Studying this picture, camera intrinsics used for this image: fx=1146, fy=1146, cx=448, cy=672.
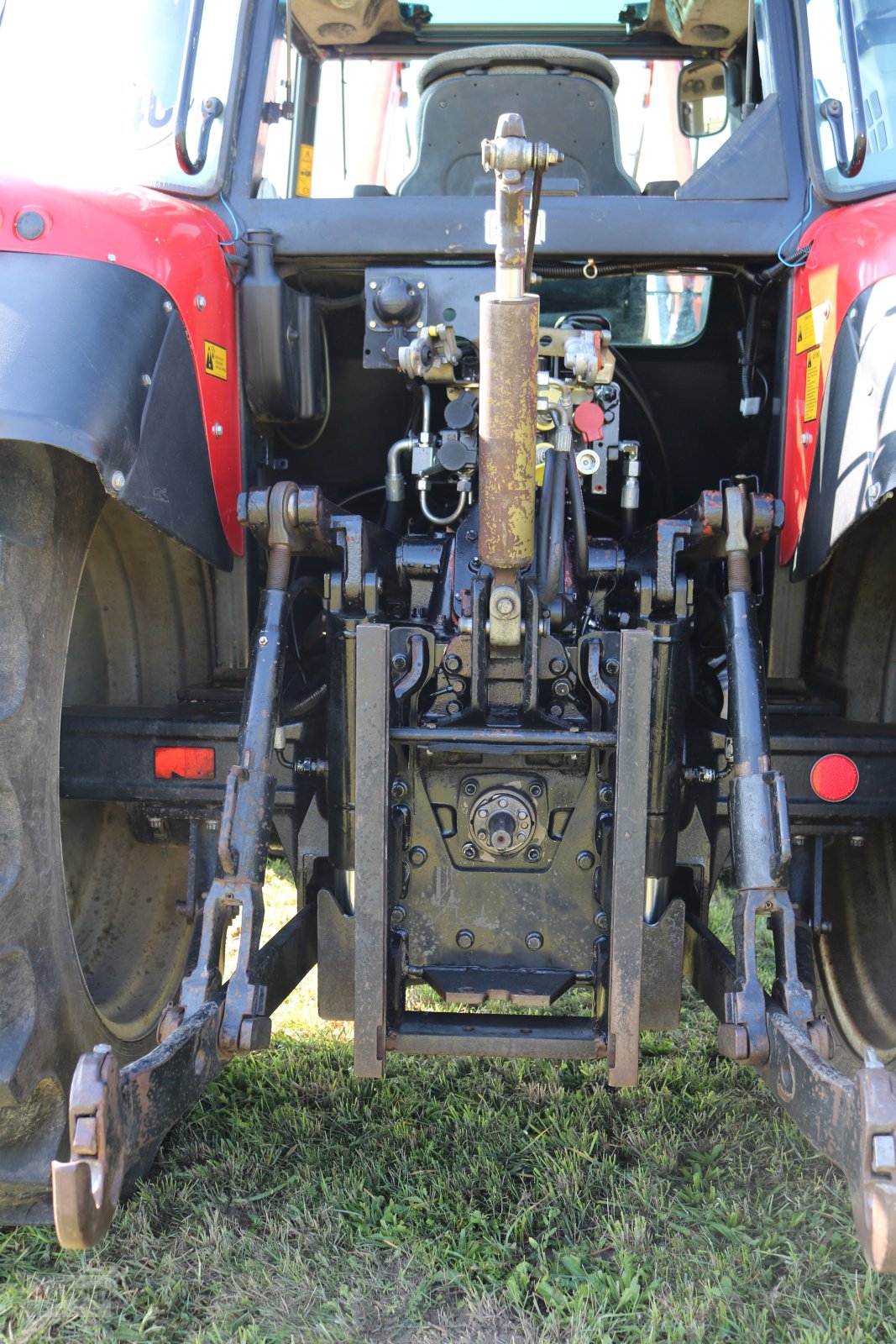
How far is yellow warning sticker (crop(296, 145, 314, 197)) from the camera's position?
357cm

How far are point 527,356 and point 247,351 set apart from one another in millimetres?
846

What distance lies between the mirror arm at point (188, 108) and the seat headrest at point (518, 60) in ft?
3.25

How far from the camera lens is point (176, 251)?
2.13 metres

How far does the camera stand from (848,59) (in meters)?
2.29

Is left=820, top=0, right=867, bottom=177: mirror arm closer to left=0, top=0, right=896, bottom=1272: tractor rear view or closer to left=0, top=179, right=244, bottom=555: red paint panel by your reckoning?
left=0, top=0, right=896, bottom=1272: tractor rear view

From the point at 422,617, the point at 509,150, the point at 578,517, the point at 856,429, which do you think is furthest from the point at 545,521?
the point at 509,150

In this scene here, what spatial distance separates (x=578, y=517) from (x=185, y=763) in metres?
0.94

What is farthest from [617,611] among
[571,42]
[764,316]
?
[571,42]

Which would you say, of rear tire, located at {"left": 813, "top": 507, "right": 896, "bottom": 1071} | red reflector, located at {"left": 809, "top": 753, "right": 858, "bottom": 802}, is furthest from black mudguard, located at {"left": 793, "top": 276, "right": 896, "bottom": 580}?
red reflector, located at {"left": 809, "top": 753, "right": 858, "bottom": 802}

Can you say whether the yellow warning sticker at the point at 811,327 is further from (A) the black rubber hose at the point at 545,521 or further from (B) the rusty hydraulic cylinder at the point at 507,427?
(B) the rusty hydraulic cylinder at the point at 507,427

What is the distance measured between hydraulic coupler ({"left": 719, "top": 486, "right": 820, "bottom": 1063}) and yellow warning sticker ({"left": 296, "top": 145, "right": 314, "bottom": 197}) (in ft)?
6.90

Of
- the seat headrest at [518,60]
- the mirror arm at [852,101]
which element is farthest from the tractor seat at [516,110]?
the mirror arm at [852,101]

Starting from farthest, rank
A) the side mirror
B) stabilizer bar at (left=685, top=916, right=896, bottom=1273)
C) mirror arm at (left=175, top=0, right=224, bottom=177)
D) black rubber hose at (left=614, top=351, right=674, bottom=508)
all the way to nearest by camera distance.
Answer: the side mirror → black rubber hose at (left=614, top=351, right=674, bottom=508) → mirror arm at (left=175, top=0, right=224, bottom=177) → stabilizer bar at (left=685, top=916, right=896, bottom=1273)

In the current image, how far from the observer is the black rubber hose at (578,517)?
2217 mm
